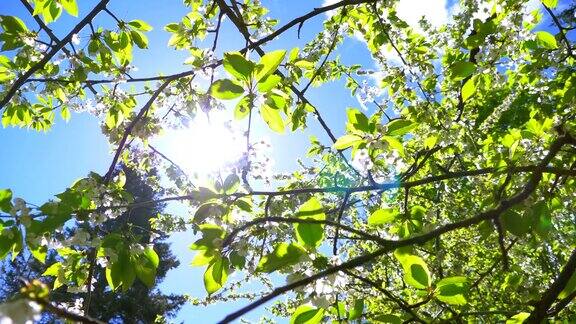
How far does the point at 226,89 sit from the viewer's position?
68.6 inches

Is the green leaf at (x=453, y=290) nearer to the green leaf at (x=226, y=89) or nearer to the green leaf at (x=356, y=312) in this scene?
the green leaf at (x=356, y=312)

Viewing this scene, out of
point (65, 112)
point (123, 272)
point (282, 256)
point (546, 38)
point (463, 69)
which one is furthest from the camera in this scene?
point (65, 112)

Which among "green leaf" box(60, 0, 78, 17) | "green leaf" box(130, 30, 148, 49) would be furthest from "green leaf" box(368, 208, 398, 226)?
"green leaf" box(60, 0, 78, 17)

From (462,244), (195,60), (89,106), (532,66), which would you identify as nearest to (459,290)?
(195,60)

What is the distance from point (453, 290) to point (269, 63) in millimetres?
1003

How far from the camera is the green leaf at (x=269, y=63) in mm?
1677

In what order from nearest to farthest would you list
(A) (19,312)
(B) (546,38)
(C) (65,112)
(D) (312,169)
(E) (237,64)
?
(A) (19,312)
(E) (237,64)
(B) (546,38)
(C) (65,112)
(D) (312,169)

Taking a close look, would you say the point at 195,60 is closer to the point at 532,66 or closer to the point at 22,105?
the point at 22,105

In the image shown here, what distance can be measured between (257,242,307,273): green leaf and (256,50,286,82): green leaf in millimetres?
645

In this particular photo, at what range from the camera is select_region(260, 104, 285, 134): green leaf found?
2.07 m

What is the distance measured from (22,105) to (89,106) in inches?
42.7

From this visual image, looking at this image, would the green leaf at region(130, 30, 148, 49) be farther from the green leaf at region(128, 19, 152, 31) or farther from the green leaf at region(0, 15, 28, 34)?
the green leaf at region(0, 15, 28, 34)

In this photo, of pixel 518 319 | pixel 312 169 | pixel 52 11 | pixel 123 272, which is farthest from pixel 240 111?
pixel 312 169

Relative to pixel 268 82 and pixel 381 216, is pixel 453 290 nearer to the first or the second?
pixel 381 216
